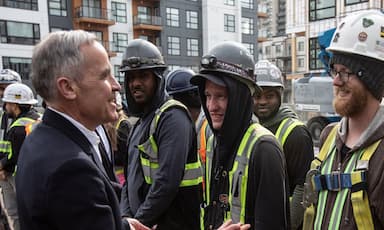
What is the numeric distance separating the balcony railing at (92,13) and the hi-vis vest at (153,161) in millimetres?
31575

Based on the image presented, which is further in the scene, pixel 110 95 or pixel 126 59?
pixel 126 59

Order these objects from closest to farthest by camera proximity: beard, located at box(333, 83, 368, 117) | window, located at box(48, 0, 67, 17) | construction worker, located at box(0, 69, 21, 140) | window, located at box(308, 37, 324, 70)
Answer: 1. beard, located at box(333, 83, 368, 117)
2. construction worker, located at box(0, 69, 21, 140)
3. window, located at box(308, 37, 324, 70)
4. window, located at box(48, 0, 67, 17)

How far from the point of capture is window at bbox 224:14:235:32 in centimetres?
3978

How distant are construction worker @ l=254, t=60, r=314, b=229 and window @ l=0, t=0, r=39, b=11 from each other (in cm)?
3027

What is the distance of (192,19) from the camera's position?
38.3 m

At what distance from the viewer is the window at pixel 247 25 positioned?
138 feet

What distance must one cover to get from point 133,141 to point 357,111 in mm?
1867

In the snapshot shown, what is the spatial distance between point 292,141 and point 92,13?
3202 cm

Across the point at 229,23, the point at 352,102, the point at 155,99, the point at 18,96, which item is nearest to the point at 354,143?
the point at 352,102

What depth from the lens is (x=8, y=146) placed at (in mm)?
5570

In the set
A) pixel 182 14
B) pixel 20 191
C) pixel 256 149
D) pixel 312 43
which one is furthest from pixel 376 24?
pixel 182 14

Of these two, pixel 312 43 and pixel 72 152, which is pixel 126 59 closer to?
pixel 72 152

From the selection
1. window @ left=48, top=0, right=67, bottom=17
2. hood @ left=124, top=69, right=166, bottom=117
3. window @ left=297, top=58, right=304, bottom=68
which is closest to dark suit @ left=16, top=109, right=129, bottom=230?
hood @ left=124, top=69, right=166, bottom=117

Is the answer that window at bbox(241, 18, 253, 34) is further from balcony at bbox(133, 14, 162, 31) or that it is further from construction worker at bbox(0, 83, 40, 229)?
construction worker at bbox(0, 83, 40, 229)
